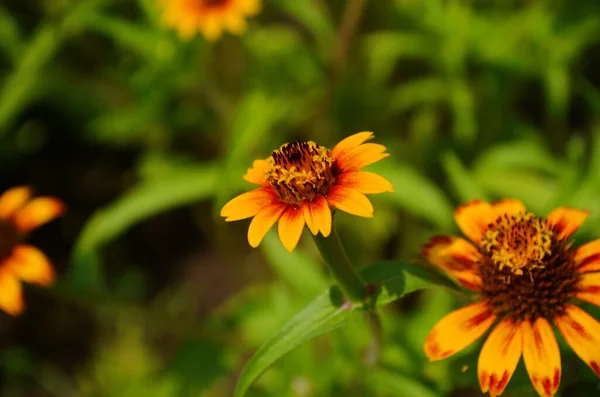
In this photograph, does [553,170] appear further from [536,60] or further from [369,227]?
[369,227]

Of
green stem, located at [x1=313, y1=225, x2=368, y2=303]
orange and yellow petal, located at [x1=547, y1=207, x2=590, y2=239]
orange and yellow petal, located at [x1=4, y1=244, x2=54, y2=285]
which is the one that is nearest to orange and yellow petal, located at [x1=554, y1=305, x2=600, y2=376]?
orange and yellow petal, located at [x1=547, y1=207, x2=590, y2=239]

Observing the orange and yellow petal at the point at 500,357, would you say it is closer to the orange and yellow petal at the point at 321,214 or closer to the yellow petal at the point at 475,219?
the yellow petal at the point at 475,219

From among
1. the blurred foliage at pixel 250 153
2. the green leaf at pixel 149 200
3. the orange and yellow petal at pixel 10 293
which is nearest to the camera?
the orange and yellow petal at pixel 10 293

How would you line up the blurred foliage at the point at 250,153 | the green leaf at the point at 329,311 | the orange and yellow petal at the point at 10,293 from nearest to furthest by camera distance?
the green leaf at the point at 329,311, the orange and yellow petal at the point at 10,293, the blurred foliage at the point at 250,153

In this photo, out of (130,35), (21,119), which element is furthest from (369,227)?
(21,119)

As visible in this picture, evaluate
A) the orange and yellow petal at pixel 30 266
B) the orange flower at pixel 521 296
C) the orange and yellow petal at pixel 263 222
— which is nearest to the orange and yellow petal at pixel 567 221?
the orange flower at pixel 521 296
